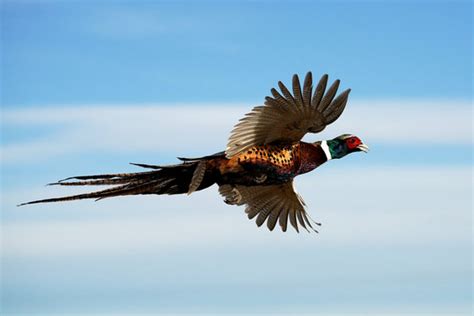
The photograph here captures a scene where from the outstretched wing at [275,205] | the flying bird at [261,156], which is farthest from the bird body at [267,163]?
the outstretched wing at [275,205]

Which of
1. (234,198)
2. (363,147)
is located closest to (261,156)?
(234,198)

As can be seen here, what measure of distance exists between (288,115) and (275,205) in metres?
1.54

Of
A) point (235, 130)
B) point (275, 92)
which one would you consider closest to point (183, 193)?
point (235, 130)

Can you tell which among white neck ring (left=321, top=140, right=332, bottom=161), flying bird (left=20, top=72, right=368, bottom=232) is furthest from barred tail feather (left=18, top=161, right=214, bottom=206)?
white neck ring (left=321, top=140, right=332, bottom=161)

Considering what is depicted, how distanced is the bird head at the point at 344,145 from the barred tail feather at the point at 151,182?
4.70ft

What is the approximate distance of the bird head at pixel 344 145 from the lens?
10.1m

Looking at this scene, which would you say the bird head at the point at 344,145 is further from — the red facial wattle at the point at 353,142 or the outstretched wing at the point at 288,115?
the outstretched wing at the point at 288,115

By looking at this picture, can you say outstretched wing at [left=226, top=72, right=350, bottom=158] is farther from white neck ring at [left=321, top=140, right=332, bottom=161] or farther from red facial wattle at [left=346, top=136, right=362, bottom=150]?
red facial wattle at [left=346, top=136, right=362, bottom=150]

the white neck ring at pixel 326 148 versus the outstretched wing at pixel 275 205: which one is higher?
the white neck ring at pixel 326 148

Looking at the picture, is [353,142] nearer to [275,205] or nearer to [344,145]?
[344,145]

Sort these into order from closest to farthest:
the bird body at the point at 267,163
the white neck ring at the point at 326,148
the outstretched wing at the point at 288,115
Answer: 1. the outstretched wing at the point at 288,115
2. the bird body at the point at 267,163
3. the white neck ring at the point at 326,148

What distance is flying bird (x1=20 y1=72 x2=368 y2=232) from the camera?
30.5 feet

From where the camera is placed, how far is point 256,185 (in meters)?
10.1

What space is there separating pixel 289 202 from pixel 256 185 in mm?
669
